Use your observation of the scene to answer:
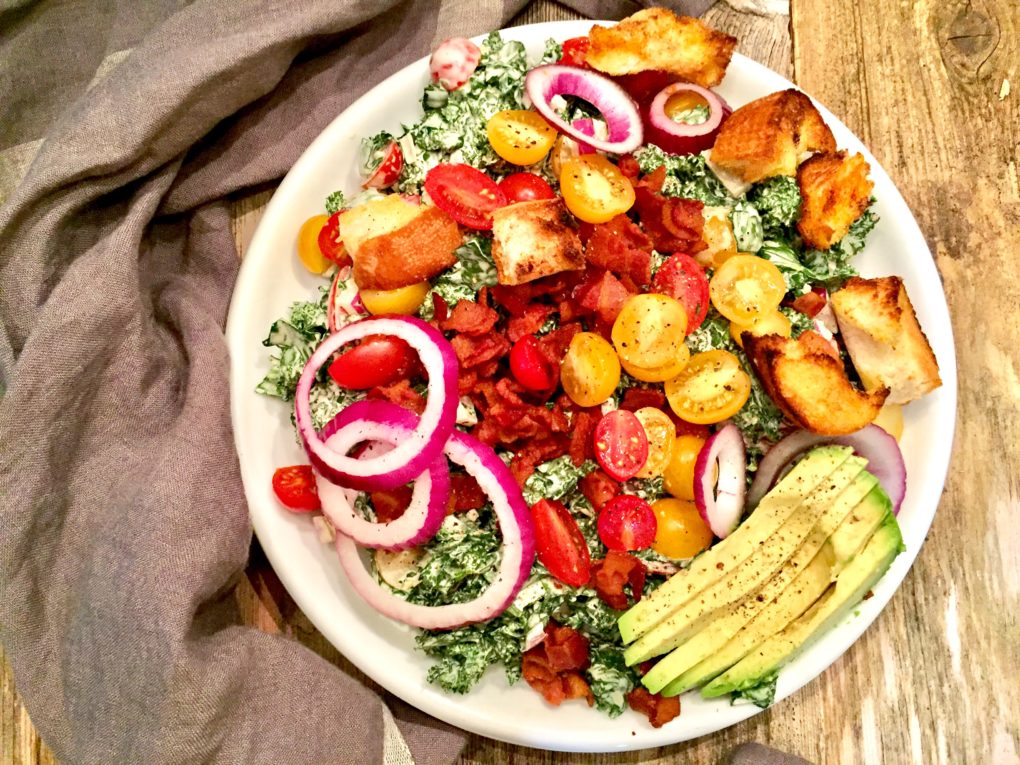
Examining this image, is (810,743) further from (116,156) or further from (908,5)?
(116,156)

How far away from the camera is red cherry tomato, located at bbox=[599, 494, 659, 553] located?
7.64 feet

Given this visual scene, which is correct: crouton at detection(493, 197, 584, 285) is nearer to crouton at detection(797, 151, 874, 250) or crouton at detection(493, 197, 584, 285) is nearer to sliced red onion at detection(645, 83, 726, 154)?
sliced red onion at detection(645, 83, 726, 154)

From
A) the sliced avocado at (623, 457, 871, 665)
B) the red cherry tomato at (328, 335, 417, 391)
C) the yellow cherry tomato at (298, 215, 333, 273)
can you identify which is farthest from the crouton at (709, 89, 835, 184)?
the yellow cherry tomato at (298, 215, 333, 273)

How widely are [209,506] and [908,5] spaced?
307 centimetres

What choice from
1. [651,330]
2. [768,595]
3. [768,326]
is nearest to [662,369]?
[651,330]

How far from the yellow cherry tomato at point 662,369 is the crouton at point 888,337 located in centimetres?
56

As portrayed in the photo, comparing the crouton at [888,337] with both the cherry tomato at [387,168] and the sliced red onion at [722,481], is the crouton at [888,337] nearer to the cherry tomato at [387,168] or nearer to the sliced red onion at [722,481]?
the sliced red onion at [722,481]

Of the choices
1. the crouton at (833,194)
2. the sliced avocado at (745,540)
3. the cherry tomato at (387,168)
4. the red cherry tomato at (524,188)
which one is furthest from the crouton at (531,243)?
the sliced avocado at (745,540)

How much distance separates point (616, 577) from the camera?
7.60 ft

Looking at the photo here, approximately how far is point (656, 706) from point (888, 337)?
4.35 ft

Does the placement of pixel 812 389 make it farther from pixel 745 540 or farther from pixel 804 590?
pixel 804 590

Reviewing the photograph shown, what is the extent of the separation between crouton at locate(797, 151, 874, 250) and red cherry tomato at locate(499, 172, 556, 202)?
0.83 metres

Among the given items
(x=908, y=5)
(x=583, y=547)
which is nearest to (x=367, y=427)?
(x=583, y=547)

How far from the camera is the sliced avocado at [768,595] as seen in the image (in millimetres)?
2281
